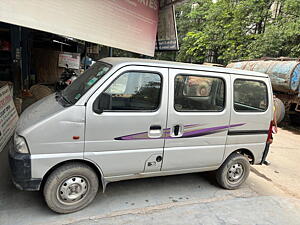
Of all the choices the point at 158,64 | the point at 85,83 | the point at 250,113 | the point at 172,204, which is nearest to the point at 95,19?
the point at 85,83

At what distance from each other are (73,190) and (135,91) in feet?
4.86

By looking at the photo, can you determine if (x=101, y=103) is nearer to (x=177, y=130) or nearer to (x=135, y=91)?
(x=135, y=91)

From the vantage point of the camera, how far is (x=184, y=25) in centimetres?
2195

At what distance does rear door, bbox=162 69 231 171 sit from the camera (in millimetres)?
3006

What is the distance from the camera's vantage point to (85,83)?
9.50 feet

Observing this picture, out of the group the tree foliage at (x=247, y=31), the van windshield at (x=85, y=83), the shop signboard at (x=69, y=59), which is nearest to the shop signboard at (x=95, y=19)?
the van windshield at (x=85, y=83)

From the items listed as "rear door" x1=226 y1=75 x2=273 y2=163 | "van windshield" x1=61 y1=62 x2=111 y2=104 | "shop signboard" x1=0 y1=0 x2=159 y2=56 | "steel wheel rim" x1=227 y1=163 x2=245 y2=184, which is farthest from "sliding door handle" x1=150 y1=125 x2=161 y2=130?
"shop signboard" x1=0 y1=0 x2=159 y2=56

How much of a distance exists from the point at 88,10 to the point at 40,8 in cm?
98

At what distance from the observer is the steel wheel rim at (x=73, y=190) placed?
2668 millimetres

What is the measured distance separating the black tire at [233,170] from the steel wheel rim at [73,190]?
2.20 m

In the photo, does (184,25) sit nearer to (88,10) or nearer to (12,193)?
(88,10)

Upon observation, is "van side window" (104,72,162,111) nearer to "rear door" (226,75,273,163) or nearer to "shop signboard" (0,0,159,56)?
"rear door" (226,75,273,163)

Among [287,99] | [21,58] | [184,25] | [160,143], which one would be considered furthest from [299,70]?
[184,25]

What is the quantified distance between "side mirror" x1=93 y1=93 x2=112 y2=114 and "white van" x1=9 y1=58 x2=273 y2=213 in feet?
0.04
